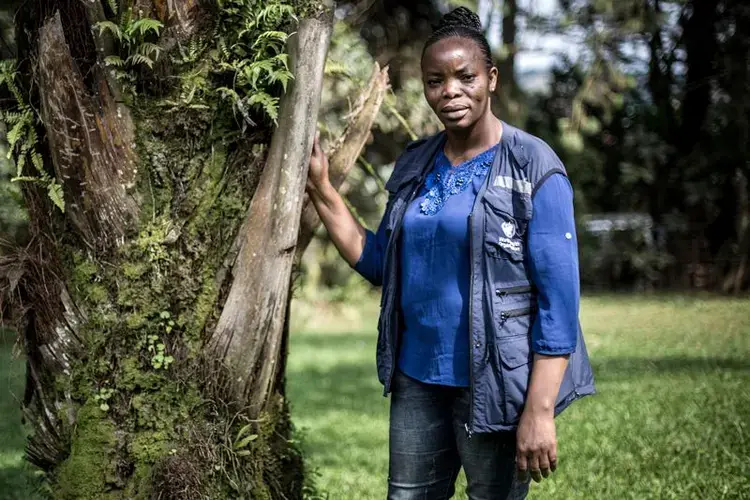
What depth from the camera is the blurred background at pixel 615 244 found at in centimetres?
625

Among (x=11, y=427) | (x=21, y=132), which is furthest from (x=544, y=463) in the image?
(x=11, y=427)

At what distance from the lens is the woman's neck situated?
3287mm

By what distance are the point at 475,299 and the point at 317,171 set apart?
111cm

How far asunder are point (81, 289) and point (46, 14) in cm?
108

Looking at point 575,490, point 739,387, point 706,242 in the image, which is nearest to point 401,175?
point 575,490

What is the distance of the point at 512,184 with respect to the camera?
313 centimetres

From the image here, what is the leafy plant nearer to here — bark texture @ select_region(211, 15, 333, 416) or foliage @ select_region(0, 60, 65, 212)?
bark texture @ select_region(211, 15, 333, 416)

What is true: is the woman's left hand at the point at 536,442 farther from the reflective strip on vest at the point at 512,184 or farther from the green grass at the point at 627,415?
the green grass at the point at 627,415

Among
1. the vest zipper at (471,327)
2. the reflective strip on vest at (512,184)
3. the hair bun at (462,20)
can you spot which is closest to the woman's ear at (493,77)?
the hair bun at (462,20)

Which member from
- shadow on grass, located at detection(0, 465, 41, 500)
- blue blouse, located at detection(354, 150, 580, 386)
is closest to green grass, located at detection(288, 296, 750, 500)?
shadow on grass, located at detection(0, 465, 41, 500)

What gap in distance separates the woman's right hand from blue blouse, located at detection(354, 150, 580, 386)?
654 millimetres

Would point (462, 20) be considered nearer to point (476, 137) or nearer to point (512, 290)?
point (476, 137)

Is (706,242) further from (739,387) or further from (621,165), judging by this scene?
(739,387)

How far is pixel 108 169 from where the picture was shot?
11.9 ft
